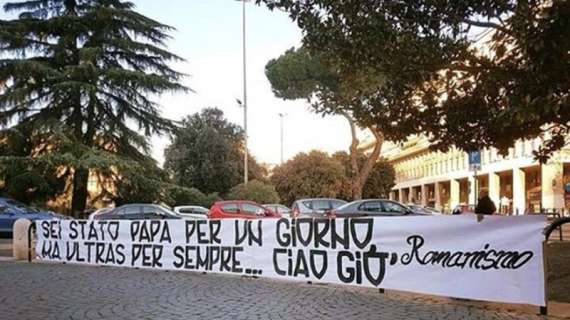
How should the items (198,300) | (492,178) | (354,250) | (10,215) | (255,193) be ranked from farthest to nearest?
(492,178) → (255,193) → (10,215) → (354,250) → (198,300)

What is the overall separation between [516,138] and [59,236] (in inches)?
435

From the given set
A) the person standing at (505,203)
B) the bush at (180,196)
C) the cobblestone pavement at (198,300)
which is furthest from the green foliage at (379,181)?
the cobblestone pavement at (198,300)

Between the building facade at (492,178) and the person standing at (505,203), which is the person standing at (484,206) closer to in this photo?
the building facade at (492,178)

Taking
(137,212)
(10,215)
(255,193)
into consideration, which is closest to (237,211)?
(137,212)

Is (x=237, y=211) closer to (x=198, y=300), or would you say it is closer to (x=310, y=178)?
(x=198, y=300)

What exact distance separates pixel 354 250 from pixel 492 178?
68323mm

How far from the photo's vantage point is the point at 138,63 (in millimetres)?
40000

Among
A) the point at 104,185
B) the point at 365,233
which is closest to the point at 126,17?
the point at 104,185

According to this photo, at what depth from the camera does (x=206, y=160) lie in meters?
61.4

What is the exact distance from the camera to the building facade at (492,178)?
61966 millimetres

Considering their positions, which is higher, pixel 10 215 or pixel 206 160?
pixel 206 160

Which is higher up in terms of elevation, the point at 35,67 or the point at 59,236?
the point at 35,67

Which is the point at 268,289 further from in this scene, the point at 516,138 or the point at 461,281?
the point at 516,138

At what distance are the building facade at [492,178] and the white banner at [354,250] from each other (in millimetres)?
24524
